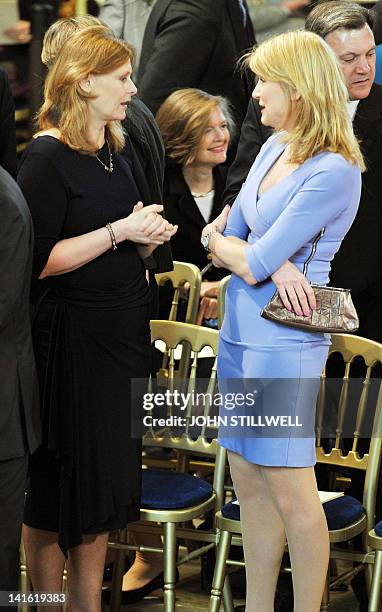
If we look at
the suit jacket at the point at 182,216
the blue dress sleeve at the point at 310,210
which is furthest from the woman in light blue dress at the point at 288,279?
the suit jacket at the point at 182,216

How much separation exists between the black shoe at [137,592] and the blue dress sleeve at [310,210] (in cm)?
149

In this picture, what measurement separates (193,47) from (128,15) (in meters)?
0.51

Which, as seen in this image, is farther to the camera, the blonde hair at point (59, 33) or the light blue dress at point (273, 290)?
the blonde hair at point (59, 33)

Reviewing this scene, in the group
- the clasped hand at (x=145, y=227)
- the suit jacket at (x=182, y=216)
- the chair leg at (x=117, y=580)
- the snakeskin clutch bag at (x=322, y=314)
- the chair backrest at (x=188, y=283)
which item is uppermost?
the clasped hand at (x=145, y=227)

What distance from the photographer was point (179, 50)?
478 centimetres

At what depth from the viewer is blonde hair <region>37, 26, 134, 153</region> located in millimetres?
3225

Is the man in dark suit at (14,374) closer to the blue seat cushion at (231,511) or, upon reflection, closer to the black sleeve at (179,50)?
the blue seat cushion at (231,511)

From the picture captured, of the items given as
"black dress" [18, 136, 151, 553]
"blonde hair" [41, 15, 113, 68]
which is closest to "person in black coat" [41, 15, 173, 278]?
"blonde hair" [41, 15, 113, 68]

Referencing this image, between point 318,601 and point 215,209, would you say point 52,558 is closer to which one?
point 318,601

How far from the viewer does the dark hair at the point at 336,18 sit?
3.87 meters

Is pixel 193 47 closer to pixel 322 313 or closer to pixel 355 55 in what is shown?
pixel 355 55

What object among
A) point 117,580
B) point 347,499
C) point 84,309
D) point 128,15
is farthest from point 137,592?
point 128,15

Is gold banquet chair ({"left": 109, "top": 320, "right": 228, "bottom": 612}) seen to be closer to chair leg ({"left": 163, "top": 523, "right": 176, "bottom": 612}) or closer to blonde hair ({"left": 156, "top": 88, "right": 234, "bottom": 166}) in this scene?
chair leg ({"left": 163, "top": 523, "right": 176, "bottom": 612})

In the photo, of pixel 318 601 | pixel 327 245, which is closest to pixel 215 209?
pixel 327 245
